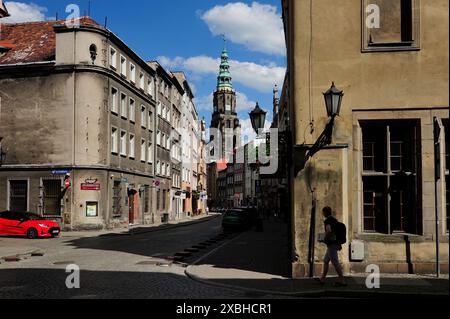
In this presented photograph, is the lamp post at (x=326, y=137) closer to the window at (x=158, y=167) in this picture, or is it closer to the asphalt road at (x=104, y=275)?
the asphalt road at (x=104, y=275)

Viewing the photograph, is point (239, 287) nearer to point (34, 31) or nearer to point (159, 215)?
point (34, 31)

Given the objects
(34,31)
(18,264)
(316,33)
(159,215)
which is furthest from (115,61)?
(316,33)

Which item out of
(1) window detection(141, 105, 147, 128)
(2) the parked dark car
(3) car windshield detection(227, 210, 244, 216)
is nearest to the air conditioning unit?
(2) the parked dark car

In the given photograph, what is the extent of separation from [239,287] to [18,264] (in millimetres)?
8102

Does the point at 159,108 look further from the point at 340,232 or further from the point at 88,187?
the point at 340,232

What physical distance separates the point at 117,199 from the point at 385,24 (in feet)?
94.7

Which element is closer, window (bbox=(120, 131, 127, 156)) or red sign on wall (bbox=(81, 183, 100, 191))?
red sign on wall (bbox=(81, 183, 100, 191))

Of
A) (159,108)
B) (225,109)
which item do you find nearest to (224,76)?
(225,109)

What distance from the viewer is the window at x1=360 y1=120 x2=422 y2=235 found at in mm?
12844

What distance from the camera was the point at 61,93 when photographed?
117 feet

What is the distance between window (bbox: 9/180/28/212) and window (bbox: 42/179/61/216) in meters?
1.49

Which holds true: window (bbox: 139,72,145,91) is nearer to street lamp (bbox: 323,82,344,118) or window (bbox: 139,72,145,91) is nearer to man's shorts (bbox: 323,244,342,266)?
street lamp (bbox: 323,82,344,118)

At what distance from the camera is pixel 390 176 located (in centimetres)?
1301

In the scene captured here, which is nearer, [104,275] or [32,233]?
[104,275]
